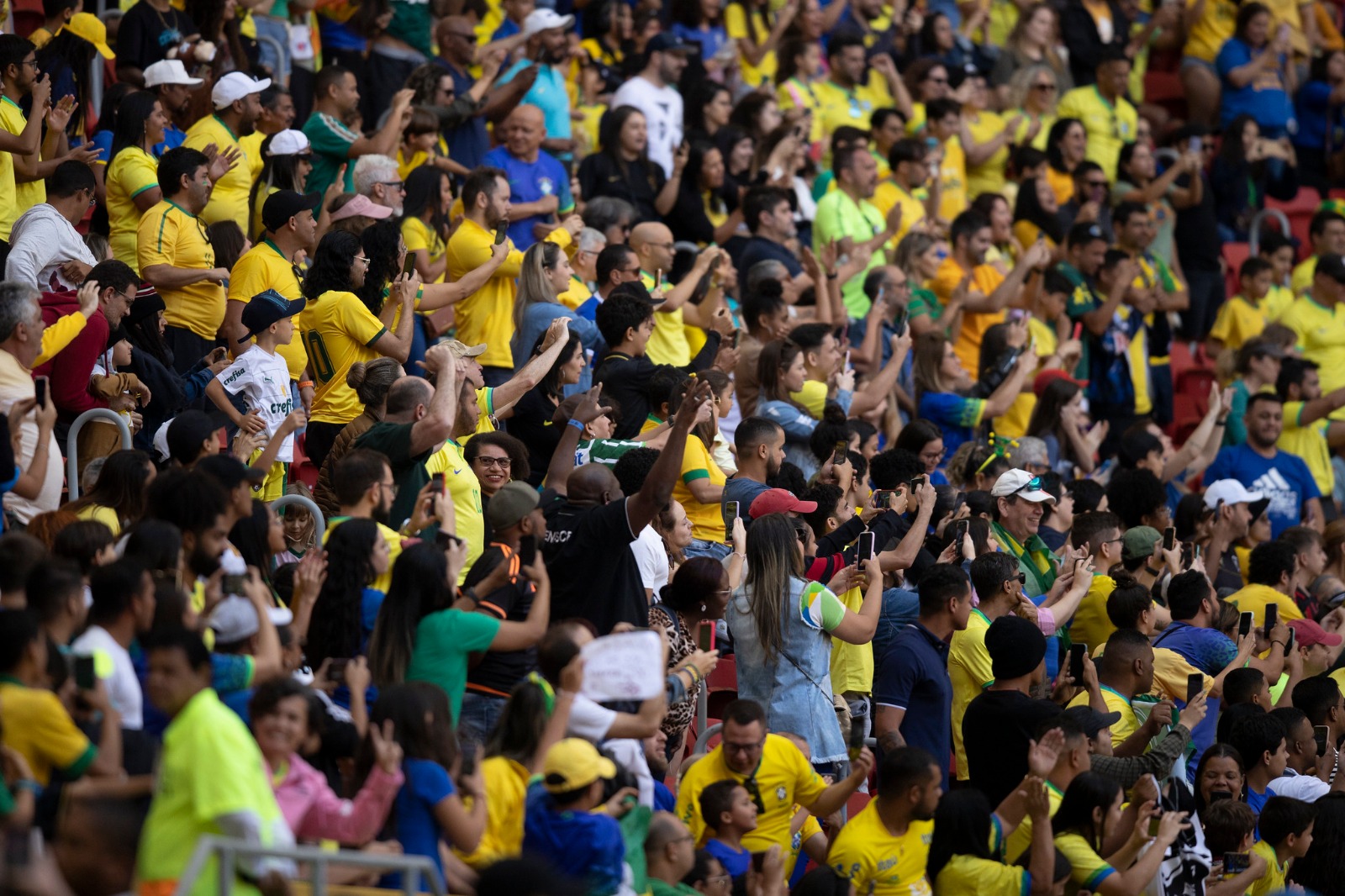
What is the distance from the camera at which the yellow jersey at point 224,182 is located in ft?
31.9

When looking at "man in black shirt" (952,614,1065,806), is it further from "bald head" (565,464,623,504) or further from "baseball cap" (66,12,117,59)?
"baseball cap" (66,12,117,59)

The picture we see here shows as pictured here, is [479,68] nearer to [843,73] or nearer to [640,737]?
[843,73]

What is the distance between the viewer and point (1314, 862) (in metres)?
7.00

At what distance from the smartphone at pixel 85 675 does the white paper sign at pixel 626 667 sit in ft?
4.66

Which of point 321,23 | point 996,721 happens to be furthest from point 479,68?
point 996,721

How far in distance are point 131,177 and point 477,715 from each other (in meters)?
4.30

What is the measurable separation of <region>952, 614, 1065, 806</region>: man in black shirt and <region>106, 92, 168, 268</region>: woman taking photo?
4.80 meters

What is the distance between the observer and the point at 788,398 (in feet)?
31.8

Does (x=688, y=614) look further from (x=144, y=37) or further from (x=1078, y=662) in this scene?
(x=144, y=37)

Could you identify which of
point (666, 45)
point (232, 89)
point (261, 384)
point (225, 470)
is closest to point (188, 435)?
point (225, 470)

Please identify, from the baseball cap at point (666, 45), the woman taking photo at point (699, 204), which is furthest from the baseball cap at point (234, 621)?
the baseball cap at point (666, 45)

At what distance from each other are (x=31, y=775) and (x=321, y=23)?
9265 millimetres

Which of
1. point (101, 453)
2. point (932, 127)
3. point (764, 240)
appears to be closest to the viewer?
point (101, 453)

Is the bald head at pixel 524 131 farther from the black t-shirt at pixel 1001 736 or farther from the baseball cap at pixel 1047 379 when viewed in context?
the black t-shirt at pixel 1001 736
